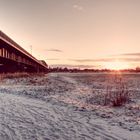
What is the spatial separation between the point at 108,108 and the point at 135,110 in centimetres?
122

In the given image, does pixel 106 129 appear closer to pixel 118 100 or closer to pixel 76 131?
pixel 76 131

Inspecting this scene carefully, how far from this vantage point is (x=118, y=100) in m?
14.4

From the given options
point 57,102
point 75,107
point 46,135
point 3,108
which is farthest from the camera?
point 57,102

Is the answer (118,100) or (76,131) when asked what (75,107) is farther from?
(76,131)

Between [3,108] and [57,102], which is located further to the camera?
[57,102]

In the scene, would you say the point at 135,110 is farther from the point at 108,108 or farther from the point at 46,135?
the point at 46,135

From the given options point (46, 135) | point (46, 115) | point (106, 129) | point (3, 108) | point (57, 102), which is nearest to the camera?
Result: point (46, 135)

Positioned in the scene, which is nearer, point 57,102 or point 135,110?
point 135,110

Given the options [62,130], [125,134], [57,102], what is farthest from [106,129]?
[57,102]

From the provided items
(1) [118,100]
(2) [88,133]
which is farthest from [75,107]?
(2) [88,133]

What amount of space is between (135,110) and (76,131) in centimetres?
505

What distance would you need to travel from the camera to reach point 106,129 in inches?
362

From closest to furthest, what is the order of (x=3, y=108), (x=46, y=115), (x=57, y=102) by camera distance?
(x=46, y=115) → (x=3, y=108) → (x=57, y=102)

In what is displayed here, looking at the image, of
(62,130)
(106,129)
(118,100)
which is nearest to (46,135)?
(62,130)
